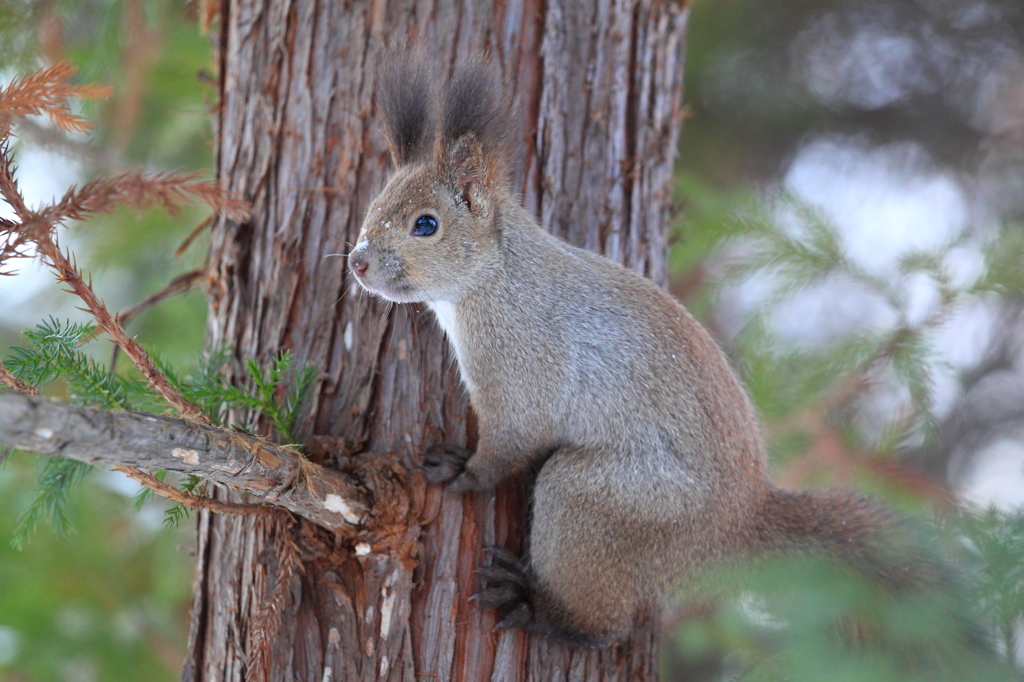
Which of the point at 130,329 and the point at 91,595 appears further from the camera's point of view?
the point at 130,329

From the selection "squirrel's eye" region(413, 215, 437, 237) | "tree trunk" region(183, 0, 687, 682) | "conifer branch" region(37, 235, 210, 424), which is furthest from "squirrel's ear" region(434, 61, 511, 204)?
"conifer branch" region(37, 235, 210, 424)

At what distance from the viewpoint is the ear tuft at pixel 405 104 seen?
2.31 m

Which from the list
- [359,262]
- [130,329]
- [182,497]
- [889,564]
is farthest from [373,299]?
[130,329]

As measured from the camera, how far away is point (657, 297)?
8.41 ft

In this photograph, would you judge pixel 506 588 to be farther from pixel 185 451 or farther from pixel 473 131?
pixel 473 131

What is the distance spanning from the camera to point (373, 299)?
2.57 meters

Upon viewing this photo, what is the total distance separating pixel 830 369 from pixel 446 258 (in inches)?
74.3

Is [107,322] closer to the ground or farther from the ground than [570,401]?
farther from the ground

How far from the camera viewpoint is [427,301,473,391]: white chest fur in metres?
2.57

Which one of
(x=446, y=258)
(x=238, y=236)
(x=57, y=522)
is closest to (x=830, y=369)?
(x=446, y=258)

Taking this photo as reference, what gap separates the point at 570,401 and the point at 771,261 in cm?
146

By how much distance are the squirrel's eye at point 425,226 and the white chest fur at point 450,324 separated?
25 cm

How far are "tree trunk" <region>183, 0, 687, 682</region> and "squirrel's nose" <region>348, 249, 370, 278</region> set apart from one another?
233 millimetres

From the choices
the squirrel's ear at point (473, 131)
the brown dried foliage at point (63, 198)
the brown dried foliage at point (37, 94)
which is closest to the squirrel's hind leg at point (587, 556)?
the squirrel's ear at point (473, 131)
